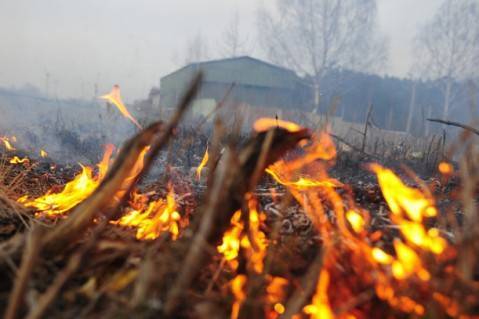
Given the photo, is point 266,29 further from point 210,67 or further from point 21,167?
point 21,167

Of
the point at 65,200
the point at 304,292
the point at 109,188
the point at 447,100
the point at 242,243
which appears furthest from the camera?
the point at 447,100

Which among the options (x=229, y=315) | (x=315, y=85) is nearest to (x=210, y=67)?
(x=315, y=85)

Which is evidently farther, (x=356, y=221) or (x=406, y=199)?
(x=356, y=221)

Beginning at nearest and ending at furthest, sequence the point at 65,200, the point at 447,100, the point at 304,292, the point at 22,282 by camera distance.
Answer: the point at 22,282 < the point at 304,292 < the point at 65,200 < the point at 447,100

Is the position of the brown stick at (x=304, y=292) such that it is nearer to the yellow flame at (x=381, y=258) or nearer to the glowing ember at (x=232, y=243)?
the yellow flame at (x=381, y=258)

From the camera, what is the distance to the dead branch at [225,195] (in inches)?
54.5

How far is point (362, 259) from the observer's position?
1.75 metres

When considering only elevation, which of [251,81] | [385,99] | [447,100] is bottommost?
[385,99]

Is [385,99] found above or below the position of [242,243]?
above

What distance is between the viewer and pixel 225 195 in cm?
163

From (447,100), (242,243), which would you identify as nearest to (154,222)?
(242,243)

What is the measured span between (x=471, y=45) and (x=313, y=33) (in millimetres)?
12202

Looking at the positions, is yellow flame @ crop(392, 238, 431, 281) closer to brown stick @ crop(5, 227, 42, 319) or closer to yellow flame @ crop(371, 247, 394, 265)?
yellow flame @ crop(371, 247, 394, 265)

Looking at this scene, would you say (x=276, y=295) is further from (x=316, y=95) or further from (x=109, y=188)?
(x=316, y=95)
